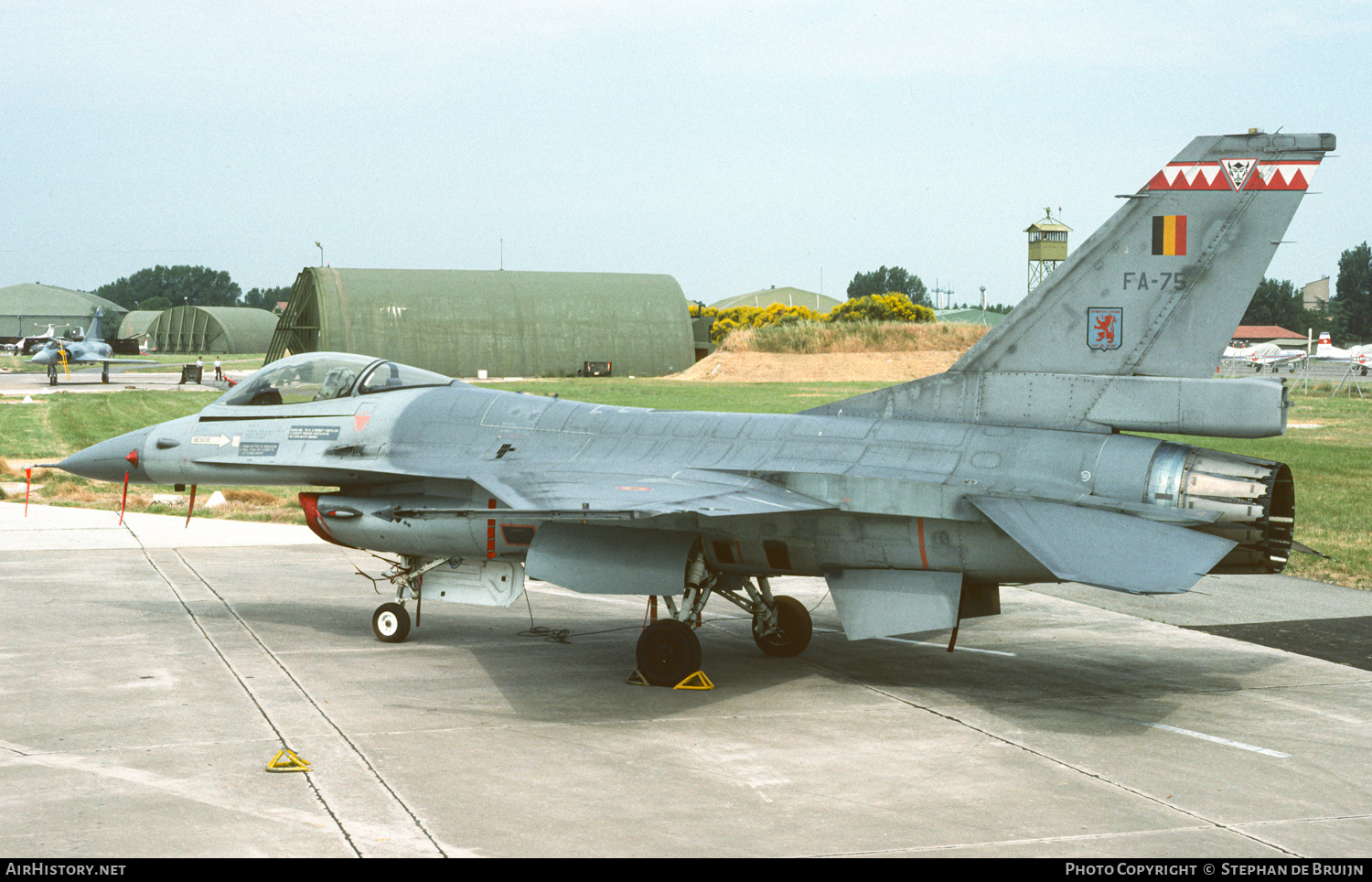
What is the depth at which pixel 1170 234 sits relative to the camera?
9.03 metres

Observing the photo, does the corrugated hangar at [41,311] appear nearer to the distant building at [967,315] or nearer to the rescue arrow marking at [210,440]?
the distant building at [967,315]

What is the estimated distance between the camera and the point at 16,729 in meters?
8.17

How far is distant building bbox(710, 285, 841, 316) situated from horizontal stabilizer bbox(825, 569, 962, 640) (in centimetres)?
15499

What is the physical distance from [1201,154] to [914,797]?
18.0 ft

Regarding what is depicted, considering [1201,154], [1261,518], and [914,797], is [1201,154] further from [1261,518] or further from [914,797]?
[914,797]

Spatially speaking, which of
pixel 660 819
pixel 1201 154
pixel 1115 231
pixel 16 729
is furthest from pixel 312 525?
pixel 1201 154

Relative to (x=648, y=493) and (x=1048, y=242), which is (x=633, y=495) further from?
(x=1048, y=242)

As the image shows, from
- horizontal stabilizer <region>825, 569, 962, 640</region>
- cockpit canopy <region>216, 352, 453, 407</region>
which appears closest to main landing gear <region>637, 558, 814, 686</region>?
horizontal stabilizer <region>825, 569, 962, 640</region>

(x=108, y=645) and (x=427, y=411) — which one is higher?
(x=427, y=411)

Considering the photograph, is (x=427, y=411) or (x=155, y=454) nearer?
(x=427, y=411)

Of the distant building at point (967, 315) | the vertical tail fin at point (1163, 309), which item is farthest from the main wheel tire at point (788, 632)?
the distant building at point (967, 315)

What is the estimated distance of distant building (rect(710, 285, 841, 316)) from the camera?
561ft

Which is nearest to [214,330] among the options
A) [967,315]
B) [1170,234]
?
[967,315]

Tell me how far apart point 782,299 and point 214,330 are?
275 feet
